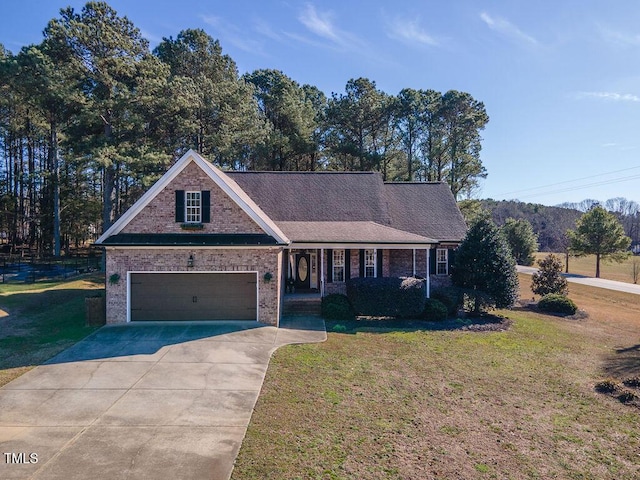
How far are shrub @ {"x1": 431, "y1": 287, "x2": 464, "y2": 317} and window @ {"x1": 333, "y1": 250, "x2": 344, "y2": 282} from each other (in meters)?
4.52

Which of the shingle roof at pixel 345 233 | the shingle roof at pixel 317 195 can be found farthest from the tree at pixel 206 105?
the shingle roof at pixel 345 233

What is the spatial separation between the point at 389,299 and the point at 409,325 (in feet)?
4.55

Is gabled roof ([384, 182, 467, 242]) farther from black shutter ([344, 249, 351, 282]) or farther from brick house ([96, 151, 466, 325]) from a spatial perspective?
brick house ([96, 151, 466, 325])

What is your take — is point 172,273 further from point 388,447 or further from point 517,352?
point 517,352

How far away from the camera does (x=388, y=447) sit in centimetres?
692

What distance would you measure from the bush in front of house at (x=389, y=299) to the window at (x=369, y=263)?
2248 millimetres

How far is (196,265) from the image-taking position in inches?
585

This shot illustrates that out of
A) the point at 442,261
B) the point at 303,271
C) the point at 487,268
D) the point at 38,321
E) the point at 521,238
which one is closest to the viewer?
the point at 38,321

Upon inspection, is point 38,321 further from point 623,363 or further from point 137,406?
point 623,363

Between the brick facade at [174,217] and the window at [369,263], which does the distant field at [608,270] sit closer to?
the window at [369,263]

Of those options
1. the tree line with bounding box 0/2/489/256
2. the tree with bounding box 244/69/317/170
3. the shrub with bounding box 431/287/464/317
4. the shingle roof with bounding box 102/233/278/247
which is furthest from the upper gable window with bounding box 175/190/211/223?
the tree with bounding box 244/69/317/170

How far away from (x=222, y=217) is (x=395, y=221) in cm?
1119

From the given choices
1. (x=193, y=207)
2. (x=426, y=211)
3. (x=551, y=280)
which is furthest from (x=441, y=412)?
(x=551, y=280)

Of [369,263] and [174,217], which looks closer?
[174,217]
